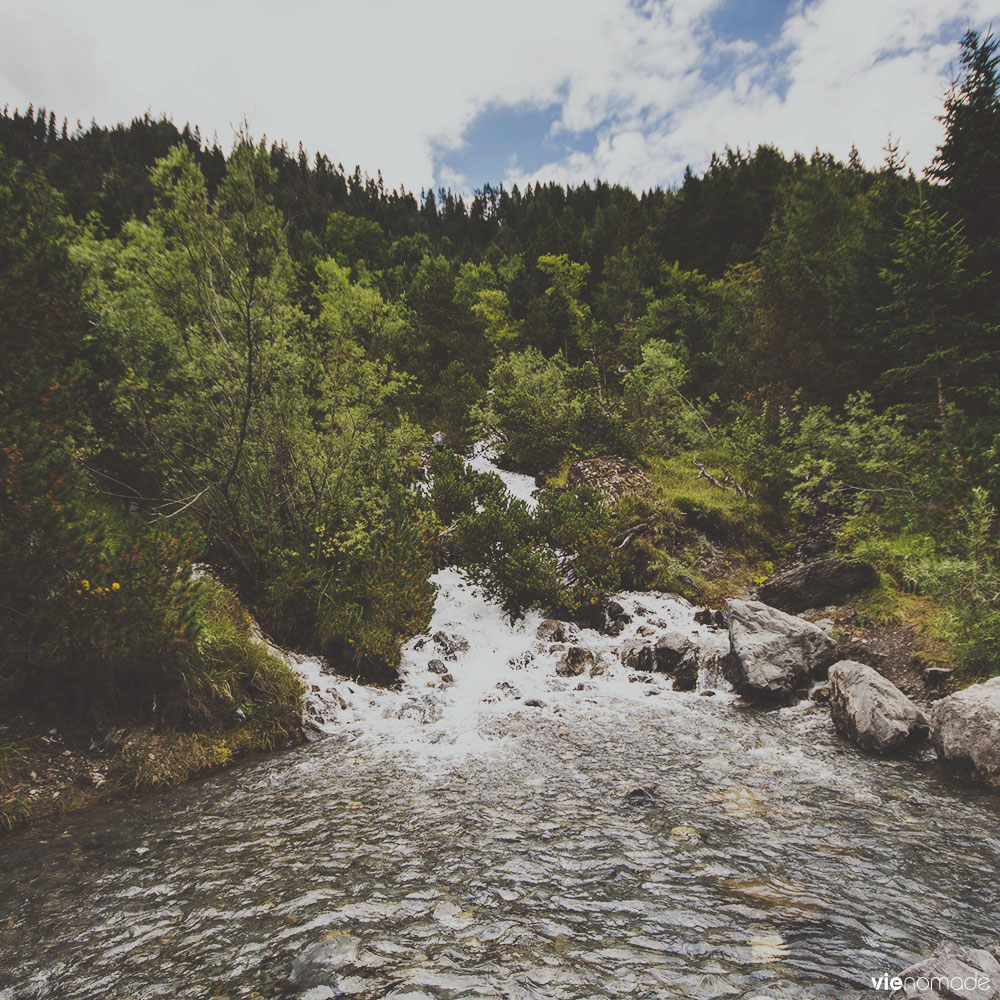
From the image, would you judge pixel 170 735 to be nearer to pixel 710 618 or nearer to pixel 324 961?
pixel 324 961

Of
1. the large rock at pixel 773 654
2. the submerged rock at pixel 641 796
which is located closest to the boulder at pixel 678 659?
the large rock at pixel 773 654

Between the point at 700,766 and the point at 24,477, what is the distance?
31.8ft

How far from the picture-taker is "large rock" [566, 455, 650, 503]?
67.1 ft

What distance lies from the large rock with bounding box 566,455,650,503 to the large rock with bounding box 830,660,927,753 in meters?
11.5

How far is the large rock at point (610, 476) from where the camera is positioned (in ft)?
67.1

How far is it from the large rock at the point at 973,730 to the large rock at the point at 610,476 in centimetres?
1283

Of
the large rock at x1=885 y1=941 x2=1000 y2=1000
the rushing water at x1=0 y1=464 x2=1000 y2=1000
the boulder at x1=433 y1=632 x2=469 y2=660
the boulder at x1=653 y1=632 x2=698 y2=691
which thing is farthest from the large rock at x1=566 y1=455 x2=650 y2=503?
the large rock at x1=885 y1=941 x2=1000 y2=1000

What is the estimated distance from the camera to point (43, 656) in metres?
6.52

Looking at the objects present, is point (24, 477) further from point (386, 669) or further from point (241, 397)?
point (386, 669)

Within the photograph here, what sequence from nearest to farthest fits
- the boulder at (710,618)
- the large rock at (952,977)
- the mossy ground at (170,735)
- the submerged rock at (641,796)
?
the large rock at (952,977) → the mossy ground at (170,735) → the submerged rock at (641,796) → the boulder at (710,618)

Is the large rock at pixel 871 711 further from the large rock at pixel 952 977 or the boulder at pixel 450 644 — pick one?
the boulder at pixel 450 644

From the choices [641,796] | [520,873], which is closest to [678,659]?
[641,796]

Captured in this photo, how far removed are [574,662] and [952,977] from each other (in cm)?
944

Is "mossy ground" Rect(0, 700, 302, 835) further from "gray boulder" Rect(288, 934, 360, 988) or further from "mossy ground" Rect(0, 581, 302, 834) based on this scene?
"gray boulder" Rect(288, 934, 360, 988)
